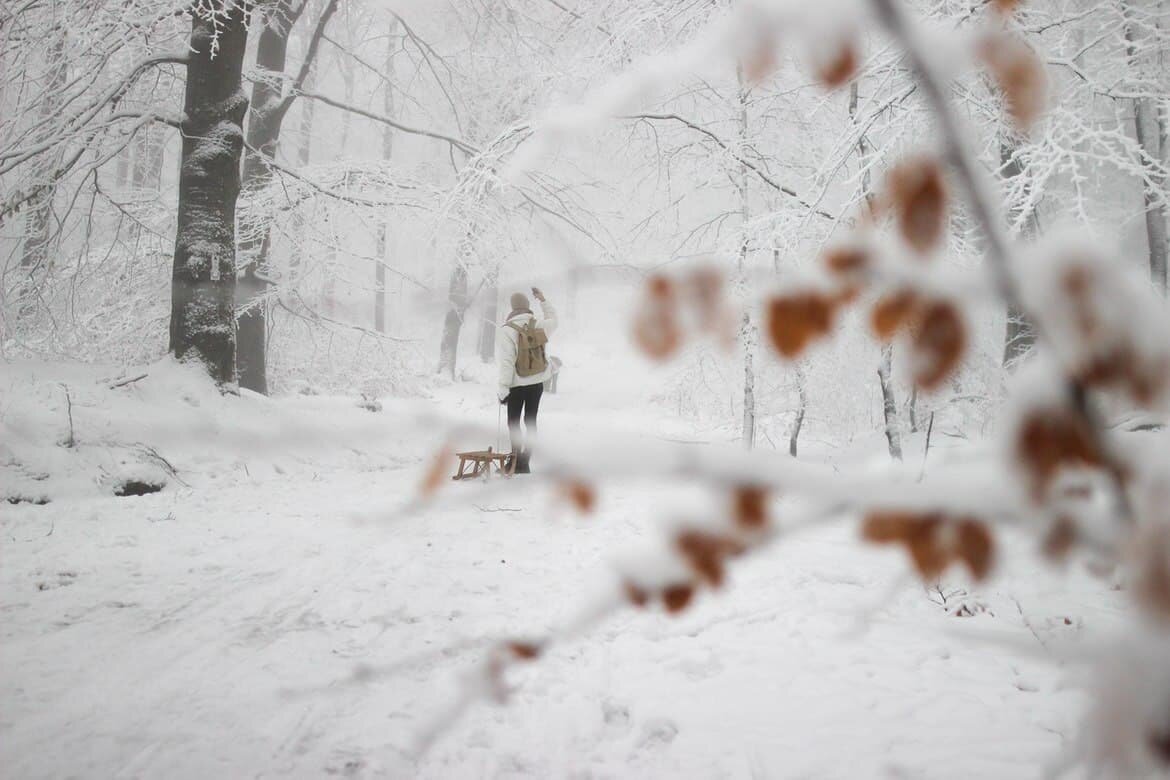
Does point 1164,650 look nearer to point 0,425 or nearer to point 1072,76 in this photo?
point 1072,76

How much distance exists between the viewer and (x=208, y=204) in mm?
6473

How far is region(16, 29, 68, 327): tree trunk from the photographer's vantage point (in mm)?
5784

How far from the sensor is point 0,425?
484cm

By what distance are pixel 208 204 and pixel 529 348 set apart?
3.86m

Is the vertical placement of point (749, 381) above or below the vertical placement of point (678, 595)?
above

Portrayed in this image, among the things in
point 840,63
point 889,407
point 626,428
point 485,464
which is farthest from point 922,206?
point 626,428

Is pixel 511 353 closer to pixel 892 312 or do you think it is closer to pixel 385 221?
pixel 385 221

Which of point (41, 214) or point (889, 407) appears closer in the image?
point (889, 407)

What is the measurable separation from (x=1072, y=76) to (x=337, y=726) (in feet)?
20.3

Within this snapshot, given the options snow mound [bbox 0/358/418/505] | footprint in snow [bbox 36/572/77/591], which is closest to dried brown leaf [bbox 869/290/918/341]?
snow mound [bbox 0/358/418/505]

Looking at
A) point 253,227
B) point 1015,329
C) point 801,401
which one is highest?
point 253,227

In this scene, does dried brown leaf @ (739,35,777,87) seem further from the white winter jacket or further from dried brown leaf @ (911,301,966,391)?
the white winter jacket

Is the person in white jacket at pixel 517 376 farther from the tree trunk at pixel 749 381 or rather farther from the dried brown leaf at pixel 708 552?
the dried brown leaf at pixel 708 552

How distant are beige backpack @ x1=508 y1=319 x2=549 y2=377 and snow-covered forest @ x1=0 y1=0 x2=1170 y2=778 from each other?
0.27 ft
